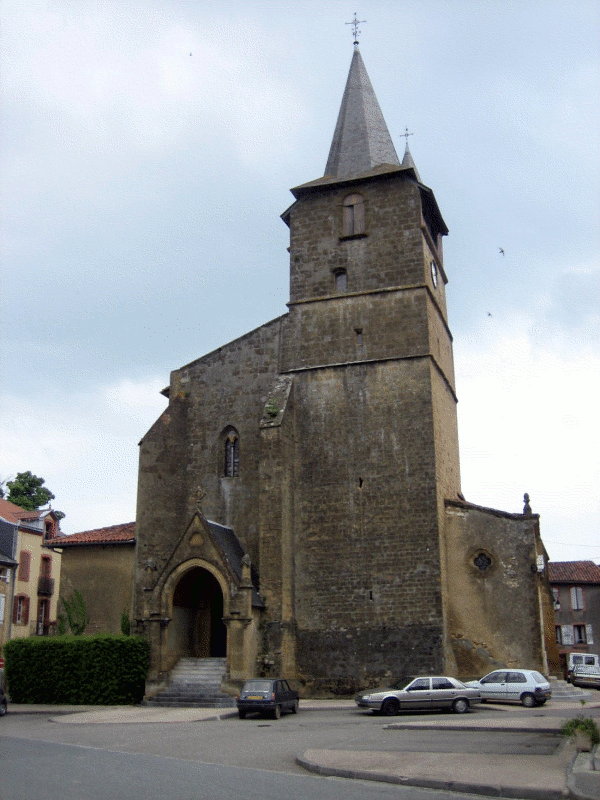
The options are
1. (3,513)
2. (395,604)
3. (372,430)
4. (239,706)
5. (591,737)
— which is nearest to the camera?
(591,737)

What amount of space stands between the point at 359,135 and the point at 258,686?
22.4 meters

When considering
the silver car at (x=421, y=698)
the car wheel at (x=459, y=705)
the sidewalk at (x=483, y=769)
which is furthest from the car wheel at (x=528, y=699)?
the sidewalk at (x=483, y=769)

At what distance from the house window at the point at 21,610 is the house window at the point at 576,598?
35.0 m

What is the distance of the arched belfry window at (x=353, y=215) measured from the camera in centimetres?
3167

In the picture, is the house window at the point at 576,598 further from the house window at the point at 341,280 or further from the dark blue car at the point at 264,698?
the dark blue car at the point at 264,698

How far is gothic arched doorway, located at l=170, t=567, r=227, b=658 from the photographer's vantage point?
91.8ft

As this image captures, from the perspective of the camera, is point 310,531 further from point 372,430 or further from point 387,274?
point 387,274

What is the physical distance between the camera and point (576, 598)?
5547 cm

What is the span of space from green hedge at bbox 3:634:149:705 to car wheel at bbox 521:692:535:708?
11731 mm

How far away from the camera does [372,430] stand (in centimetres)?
2872

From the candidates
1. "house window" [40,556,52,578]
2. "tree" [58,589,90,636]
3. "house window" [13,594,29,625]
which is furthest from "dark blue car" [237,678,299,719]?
"house window" [40,556,52,578]

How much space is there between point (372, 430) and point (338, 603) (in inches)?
236

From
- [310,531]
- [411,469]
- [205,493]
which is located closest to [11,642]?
[205,493]

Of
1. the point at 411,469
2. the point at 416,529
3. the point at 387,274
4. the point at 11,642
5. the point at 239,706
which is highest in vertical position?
the point at 387,274
